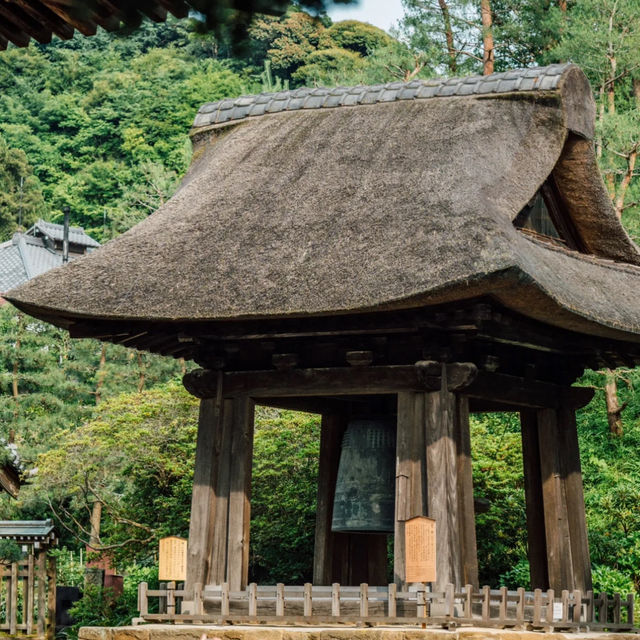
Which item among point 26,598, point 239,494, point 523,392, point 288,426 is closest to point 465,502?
point 523,392

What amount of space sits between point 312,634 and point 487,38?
20.1m

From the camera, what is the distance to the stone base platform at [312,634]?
372 inches

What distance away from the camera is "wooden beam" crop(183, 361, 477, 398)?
1038cm

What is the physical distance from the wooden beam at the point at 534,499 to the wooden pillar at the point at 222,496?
2.91 meters

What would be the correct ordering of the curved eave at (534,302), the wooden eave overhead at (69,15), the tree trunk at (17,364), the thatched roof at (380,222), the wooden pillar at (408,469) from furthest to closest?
1. the tree trunk at (17,364)
2. the wooden pillar at (408,469)
3. the thatched roof at (380,222)
4. the curved eave at (534,302)
5. the wooden eave overhead at (69,15)

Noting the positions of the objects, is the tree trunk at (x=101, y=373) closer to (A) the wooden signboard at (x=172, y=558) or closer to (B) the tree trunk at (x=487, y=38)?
(B) the tree trunk at (x=487, y=38)

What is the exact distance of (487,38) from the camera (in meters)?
27.3

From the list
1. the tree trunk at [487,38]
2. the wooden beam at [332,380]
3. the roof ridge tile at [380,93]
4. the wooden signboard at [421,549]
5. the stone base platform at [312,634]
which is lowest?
the stone base platform at [312,634]

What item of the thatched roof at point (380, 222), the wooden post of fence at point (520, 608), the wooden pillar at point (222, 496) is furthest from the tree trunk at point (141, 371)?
the wooden post of fence at point (520, 608)

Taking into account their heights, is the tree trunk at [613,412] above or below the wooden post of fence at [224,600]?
above

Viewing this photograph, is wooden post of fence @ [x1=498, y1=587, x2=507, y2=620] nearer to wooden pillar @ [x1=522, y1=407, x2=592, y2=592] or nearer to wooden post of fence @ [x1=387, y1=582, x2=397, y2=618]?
wooden post of fence @ [x1=387, y1=582, x2=397, y2=618]

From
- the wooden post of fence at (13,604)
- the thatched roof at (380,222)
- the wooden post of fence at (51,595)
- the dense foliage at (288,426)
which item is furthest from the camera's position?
the dense foliage at (288,426)

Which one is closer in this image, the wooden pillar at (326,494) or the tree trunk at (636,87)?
the wooden pillar at (326,494)

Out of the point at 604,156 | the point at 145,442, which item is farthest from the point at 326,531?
the point at 604,156
